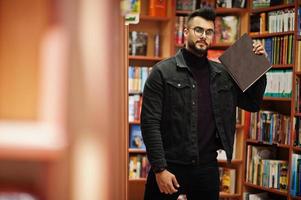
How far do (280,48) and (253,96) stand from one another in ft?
4.43

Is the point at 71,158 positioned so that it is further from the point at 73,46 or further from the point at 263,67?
the point at 263,67

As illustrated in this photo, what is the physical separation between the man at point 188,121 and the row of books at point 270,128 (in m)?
1.39

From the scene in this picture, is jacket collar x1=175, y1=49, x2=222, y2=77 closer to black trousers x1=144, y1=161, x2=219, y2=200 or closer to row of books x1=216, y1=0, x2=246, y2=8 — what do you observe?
black trousers x1=144, y1=161, x2=219, y2=200

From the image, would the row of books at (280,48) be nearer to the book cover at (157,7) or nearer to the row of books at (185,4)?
the row of books at (185,4)

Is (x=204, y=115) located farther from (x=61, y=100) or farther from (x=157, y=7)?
(x=157, y=7)

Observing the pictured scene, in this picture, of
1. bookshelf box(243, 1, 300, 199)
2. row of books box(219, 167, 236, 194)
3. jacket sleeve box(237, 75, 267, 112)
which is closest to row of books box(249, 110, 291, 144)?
bookshelf box(243, 1, 300, 199)

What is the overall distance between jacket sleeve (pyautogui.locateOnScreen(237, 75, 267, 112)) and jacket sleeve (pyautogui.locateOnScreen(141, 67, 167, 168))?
43 centimetres

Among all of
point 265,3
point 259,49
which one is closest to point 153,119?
point 259,49

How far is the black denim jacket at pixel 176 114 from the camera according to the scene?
71.3 inches

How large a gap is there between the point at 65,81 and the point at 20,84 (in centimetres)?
3

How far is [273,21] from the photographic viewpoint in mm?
3229

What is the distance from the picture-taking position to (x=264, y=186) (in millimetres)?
3289

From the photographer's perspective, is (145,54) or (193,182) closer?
(193,182)

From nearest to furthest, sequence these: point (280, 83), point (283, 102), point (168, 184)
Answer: point (168, 184)
point (280, 83)
point (283, 102)
